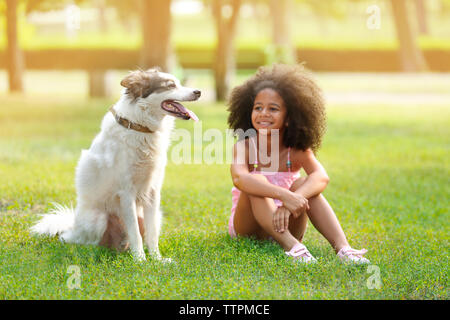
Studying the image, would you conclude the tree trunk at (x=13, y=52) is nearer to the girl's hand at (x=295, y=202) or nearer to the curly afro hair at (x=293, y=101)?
the curly afro hair at (x=293, y=101)

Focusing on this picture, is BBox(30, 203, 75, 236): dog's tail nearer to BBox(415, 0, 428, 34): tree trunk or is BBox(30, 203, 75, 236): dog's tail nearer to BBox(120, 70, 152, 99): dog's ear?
BBox(120, 70, 152, 99): dog's ear

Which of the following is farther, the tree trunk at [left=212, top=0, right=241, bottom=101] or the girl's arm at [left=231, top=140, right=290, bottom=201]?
the tree trunk at [left=212, top=0, right=241, bottom=101]

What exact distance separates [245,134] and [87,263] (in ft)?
5.01

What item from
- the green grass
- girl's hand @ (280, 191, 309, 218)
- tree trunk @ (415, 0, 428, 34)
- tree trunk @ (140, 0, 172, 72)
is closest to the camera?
the green grass

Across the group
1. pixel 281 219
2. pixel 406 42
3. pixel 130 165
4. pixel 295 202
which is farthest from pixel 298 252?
pixel 406 42

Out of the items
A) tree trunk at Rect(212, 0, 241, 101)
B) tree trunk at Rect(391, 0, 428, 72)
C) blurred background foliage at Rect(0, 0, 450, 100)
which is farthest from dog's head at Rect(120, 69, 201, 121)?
tree trunk at Rect(391, 0, 428, 72)

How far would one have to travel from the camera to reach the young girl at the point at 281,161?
475 cm

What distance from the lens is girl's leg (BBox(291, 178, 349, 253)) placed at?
15.8 feet

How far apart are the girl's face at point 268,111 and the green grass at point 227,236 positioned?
0.91 meters

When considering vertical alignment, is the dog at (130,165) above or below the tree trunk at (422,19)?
below

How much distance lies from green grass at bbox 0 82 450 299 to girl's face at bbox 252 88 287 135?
91cm

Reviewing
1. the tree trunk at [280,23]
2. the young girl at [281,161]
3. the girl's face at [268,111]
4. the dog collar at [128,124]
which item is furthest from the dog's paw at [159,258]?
the tree trunk at [280,23]

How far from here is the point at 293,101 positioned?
4.98 meters
